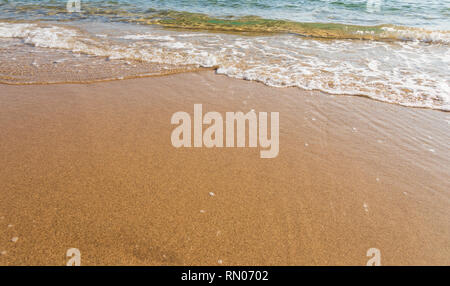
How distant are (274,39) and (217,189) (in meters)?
7.20

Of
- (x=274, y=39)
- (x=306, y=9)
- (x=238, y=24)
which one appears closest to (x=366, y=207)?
(x=274, y=39)

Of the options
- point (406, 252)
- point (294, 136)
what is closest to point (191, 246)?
point (406, 252)

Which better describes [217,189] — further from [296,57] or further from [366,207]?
[296,57]

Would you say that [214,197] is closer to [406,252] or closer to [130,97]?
[406,252]

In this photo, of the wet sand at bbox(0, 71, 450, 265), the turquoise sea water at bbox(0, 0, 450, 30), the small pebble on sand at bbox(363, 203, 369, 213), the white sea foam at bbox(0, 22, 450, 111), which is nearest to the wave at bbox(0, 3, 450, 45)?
the turquoise sea water at bbox(0, 0, 450, 30)

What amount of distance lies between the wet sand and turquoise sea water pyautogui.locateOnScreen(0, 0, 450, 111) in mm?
1541

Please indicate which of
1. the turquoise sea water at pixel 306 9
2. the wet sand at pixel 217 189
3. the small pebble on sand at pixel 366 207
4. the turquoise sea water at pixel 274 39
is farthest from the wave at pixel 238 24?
the small pebble on sand at pixel 366 207

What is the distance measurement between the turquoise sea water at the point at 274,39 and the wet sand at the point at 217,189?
154cm

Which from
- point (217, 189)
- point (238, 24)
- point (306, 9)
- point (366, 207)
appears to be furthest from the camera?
point (306, 9)

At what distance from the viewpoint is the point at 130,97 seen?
4.43 m

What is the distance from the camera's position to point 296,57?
6.76 m

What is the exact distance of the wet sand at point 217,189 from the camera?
6.93 feet

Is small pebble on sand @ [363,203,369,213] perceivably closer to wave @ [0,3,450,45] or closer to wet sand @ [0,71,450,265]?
wet sand @ [0,71,450,265]

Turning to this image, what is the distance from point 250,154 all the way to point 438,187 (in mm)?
1962
